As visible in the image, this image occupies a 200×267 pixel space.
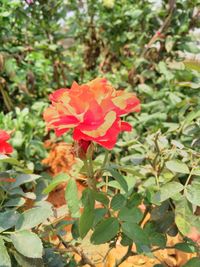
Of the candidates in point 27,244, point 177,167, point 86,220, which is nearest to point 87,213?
point 86,220

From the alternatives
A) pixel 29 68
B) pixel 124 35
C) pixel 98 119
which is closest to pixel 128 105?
pixel 98 119

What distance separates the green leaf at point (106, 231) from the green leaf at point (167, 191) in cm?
11

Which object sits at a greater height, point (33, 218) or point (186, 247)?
point (33, 218)

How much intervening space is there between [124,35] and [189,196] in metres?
2.16

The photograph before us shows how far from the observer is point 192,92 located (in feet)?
7.48

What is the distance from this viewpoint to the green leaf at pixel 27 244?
2.62ft

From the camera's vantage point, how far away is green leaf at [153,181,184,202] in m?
0.95

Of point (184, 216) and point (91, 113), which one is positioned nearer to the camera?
point (91, 113)

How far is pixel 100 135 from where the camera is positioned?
2.56ft

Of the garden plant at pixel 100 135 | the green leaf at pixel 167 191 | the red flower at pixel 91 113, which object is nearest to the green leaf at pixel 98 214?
the garden plant at pixel 100 135

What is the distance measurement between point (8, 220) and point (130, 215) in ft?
0.88

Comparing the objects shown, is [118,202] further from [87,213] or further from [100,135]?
[100,135]

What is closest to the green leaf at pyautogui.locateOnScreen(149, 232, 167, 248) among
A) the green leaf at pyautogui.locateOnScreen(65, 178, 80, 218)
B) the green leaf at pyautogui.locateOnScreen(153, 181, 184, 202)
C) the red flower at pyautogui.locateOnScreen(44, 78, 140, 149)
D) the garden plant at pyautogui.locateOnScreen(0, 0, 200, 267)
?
the garden plant at pyautogui.locateOnScreen(0, 0, 200, 267)

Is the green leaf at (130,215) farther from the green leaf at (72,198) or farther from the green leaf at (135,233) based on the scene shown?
the green leaf at (72,198)
